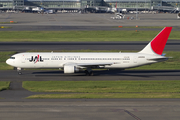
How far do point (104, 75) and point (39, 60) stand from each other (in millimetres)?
10289

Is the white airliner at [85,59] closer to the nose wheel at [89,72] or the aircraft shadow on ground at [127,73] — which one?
the nose wheel at [89,72]

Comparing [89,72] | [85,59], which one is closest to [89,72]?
[89,72]

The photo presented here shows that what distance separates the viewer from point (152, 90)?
112 feet

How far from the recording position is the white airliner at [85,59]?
42.1 metres

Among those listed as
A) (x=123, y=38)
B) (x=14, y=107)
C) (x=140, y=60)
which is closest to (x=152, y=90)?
(x=140, y=60)

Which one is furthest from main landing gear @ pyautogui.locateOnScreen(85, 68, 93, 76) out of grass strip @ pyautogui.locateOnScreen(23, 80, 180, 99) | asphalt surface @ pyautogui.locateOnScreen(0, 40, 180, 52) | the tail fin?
asphalt surface @ pyautogui.locateOnScreen(0, 40, 180, 52)

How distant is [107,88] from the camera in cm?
3512

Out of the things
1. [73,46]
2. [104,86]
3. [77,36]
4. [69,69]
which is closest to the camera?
[104,86]

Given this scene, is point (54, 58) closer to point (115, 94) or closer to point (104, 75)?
point (104, 75)

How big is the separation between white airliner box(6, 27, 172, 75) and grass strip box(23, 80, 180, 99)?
427 centimetres

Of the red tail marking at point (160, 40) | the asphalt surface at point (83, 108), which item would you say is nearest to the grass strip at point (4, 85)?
the asphalt surface at point (83, 108)

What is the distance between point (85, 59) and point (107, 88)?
9066 mm

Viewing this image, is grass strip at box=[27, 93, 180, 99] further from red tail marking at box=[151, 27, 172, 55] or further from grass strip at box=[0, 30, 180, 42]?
grass strip at box=[0, 30, 180, 42]

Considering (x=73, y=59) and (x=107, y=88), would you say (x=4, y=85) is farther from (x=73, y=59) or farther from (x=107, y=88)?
(x=107, y=88)
